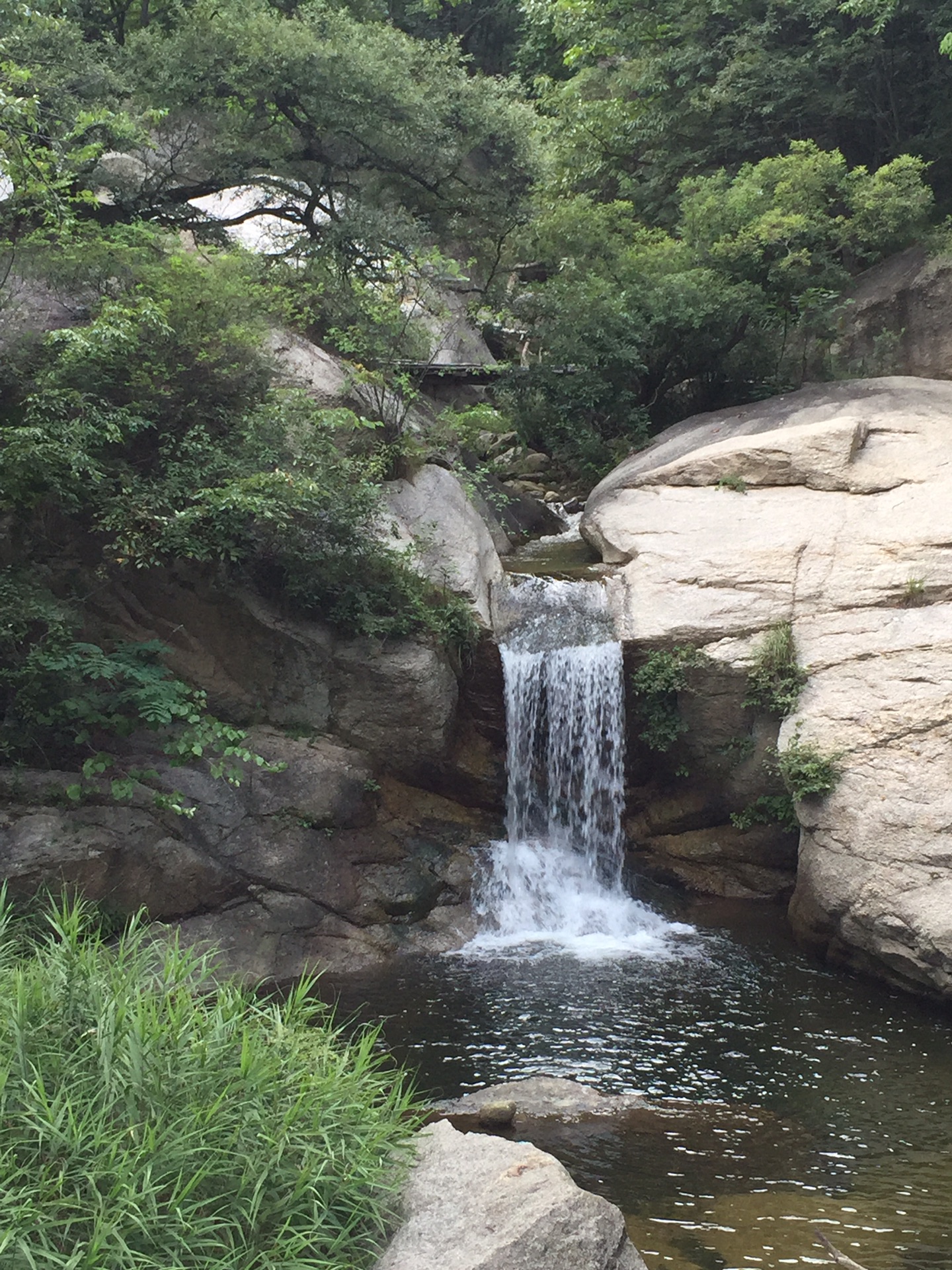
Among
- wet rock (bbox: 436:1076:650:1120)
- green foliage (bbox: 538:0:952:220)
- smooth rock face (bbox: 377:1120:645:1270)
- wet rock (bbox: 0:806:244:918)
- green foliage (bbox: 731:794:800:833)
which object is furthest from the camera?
green foliage (bbox: 538:0:952:220)

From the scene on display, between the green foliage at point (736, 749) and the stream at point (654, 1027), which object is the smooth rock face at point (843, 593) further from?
the green foliage at point (736, 749)

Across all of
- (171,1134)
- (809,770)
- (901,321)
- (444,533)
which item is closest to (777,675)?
(809,770)

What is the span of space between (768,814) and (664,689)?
5.62 feet

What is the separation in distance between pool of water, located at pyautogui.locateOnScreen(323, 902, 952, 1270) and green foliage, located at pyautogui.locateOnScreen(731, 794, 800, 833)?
999mm

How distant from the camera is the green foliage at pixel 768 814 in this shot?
34.2 feet

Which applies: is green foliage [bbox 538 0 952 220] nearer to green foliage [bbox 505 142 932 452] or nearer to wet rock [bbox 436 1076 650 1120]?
green foliage [bbox 505 142 932 452]

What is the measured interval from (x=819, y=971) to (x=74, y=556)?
7.84 m

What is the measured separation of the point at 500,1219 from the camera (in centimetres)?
405

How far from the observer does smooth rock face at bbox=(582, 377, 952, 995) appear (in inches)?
335

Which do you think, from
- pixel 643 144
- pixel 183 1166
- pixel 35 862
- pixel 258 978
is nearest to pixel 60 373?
pixel 35 862

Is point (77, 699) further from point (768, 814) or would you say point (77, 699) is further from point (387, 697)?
point (768, 814)

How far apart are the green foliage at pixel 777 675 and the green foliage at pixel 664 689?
0.56 meters

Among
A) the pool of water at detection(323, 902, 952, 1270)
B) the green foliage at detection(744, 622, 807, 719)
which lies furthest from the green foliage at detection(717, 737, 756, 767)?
the pool of water at detection(323, 902, 952, 1270)

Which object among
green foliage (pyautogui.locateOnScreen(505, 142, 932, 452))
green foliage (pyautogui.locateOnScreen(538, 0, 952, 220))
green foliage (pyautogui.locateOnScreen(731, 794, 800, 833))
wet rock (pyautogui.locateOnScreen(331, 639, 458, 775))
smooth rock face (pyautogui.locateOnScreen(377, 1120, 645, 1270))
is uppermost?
green foliage (pyautogui.locateOnScreen(538, 0, 952, 220))
